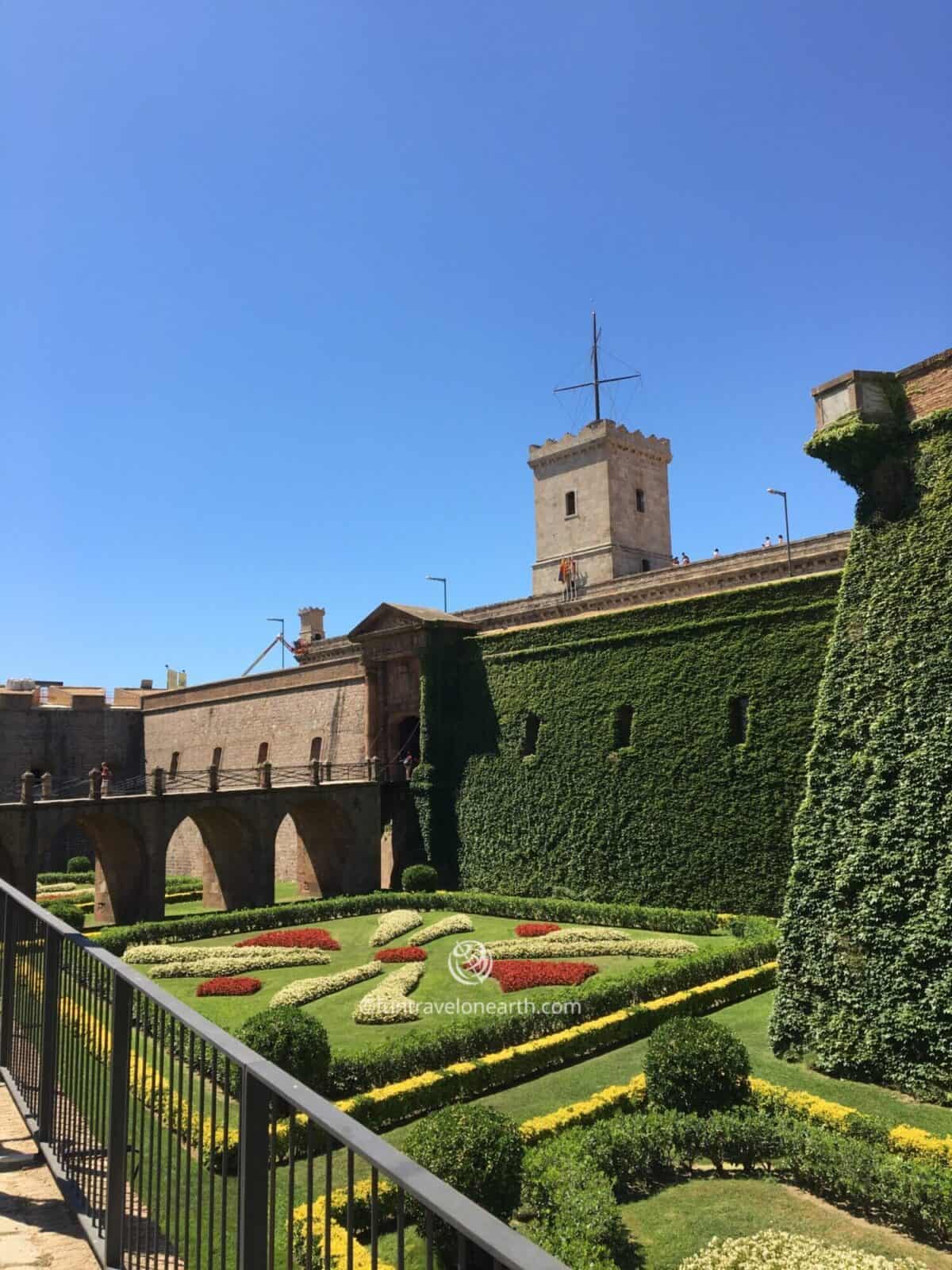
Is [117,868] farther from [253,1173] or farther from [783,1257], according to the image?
[253,1173]

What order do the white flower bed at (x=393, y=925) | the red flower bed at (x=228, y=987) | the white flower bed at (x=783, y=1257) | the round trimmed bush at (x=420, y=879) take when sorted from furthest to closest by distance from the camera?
1. the round trimmed bush at (x=420, y=879)
2. the white flower bed at (x=393, y=925)
3. the red flower bed at (x=228, y=987)
4. the white flower bed at (x=783, y=1257)

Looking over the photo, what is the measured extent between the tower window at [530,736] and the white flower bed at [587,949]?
7.82 m

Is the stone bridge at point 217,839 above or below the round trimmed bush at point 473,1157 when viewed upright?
above

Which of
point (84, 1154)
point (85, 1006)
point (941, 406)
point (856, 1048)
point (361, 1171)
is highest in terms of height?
point (941, 406)

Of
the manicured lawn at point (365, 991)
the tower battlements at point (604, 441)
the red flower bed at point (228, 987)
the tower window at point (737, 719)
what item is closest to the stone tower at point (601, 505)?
the tower battlements at point (604, 441)

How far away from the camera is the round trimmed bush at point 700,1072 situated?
10.3 metres

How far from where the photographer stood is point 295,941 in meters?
21.6

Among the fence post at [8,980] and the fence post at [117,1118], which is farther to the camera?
the fence post at [8,980]

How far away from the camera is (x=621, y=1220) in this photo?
805 cm

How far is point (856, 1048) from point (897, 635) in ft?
16.8

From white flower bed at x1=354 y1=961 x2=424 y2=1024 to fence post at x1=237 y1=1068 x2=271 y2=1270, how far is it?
12.6m

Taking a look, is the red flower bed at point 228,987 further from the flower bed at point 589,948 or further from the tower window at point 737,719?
the tower window at point 737,719

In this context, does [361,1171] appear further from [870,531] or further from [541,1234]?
[870,531]

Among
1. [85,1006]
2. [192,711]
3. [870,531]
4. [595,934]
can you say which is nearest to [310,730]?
[192,711]
